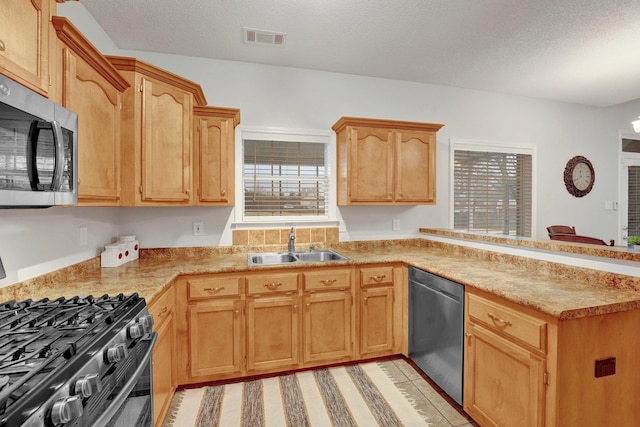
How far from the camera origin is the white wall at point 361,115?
196 centimetres

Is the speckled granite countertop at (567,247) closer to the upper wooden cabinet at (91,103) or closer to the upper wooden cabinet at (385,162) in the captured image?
the upper wooden cabinet at (385,162)

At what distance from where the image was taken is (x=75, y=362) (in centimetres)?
87

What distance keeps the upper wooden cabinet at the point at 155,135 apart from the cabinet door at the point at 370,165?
141cm

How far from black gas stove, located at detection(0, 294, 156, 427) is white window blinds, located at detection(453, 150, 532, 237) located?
3.44 metres

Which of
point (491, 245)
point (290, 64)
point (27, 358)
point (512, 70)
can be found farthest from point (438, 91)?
→ point (27, 358)

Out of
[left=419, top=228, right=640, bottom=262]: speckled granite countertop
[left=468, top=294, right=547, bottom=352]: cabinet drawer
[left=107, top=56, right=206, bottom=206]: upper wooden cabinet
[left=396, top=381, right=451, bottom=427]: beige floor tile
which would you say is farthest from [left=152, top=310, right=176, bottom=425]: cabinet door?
[left=419, top=228, right=640, bottom=262]: speckled granite countertop

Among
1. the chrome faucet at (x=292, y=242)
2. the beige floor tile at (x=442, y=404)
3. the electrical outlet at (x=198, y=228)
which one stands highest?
the electrical outlet at (x=198, y=228)

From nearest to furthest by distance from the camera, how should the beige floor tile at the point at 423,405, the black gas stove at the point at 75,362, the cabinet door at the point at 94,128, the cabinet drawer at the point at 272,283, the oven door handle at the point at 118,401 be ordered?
the black gas stove at the point at 75,362 < the oven door handle at the point at 118,401 < the cabinet door at the point at 94,128 < the beige floor tile at the point at 423,405 < the cabinet drawer at the point at 272,283

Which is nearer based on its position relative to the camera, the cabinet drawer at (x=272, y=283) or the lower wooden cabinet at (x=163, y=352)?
the lower wooden cabinet at (x=163, y=352)

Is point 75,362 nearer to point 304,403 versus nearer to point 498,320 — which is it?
point 304,403

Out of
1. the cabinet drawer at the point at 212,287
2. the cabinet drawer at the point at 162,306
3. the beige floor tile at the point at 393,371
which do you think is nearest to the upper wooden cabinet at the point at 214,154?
the cabinet drawer at the point at 212,287

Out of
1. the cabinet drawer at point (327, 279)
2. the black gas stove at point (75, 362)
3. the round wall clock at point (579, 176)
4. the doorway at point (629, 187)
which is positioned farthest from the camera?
the doorway at point (629, 187)

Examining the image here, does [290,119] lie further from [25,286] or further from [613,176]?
[613,176]

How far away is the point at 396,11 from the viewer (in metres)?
2.18
